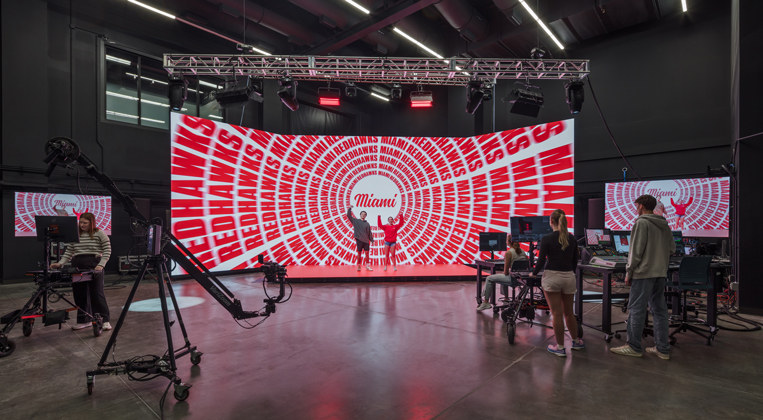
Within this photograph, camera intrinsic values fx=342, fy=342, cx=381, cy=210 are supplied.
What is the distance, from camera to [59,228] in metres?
4.23

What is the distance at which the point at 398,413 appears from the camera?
7.89ft

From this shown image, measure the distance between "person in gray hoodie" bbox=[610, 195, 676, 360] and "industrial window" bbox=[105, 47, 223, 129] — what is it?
9825mm

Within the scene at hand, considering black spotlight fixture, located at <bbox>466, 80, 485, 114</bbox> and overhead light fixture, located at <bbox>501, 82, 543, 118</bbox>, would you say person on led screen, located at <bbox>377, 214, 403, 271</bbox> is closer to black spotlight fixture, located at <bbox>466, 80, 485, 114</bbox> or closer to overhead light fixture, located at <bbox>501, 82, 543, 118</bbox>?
black spotlight fixture, located at <bbox>466, 80, 485, 114</bbox>

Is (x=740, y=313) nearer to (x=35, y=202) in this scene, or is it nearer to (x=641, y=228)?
(x=641, y=228)

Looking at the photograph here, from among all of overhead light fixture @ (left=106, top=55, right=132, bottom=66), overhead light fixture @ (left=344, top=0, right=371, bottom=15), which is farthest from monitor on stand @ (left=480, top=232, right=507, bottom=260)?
overhead light fixture @ (left=106, top=55, right=132, bottom=66)

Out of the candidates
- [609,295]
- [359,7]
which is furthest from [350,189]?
[609,295]

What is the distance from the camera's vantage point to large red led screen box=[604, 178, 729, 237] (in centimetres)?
662

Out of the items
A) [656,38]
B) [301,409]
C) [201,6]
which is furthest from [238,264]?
[656,38]

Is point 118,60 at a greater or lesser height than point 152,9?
lesser

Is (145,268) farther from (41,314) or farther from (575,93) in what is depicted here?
(575,93)

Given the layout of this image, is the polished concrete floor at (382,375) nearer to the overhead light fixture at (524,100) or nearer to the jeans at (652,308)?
the jeans at (652,308)

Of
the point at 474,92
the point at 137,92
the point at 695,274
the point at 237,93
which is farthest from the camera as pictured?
the point at 137,92

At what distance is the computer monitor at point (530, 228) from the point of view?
5.35 m

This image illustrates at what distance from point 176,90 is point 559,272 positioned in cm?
801
